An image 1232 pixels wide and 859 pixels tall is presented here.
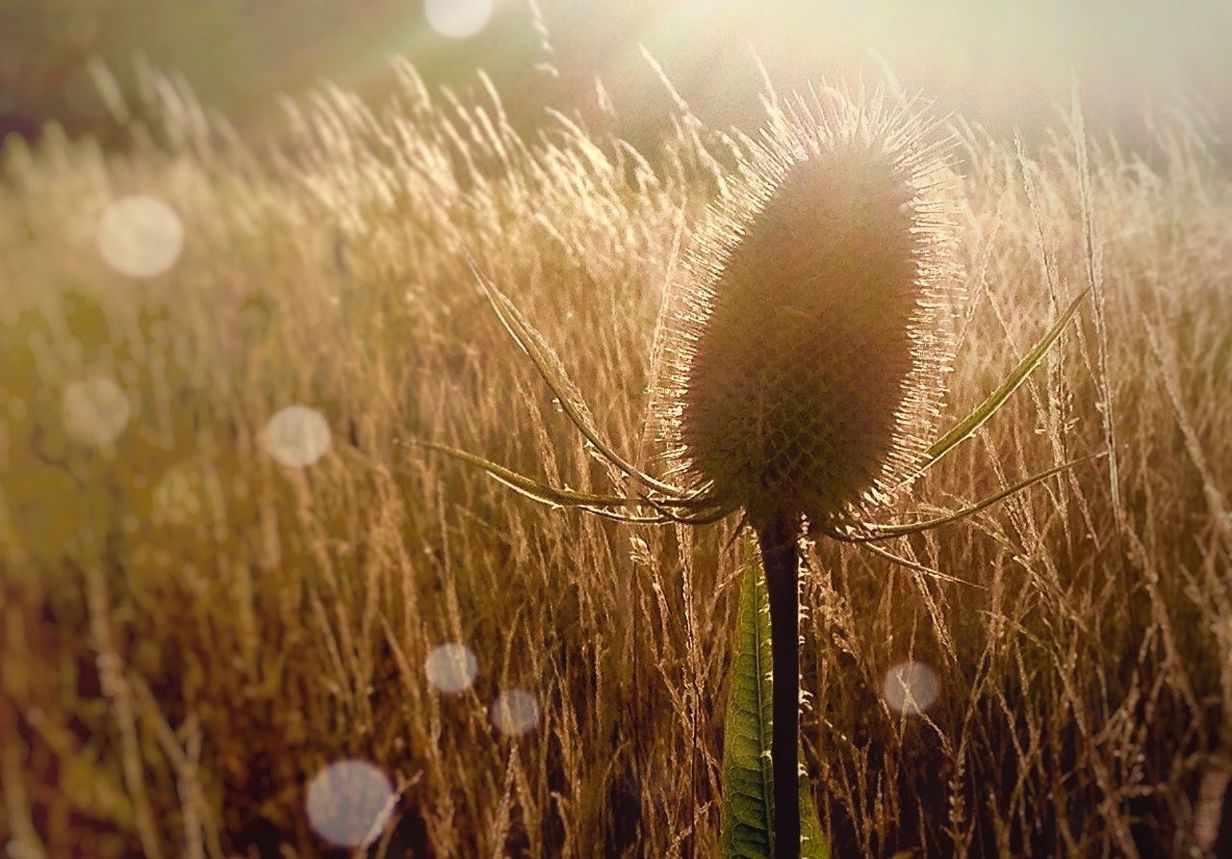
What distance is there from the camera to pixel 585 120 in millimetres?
2307

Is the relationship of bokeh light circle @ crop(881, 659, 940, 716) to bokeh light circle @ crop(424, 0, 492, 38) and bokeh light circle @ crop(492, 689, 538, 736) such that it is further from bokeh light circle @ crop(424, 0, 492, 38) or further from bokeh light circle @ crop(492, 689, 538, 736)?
bokeh light circle @ crop(424, 0, 492, 38)

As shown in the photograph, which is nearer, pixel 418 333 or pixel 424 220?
pixel 418 333

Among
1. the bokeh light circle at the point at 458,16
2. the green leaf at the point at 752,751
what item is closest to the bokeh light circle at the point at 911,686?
the green leaf at the point at 752,751

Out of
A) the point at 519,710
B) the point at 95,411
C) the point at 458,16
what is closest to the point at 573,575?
the point at 519,710

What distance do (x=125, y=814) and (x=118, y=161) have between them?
544 centimetres

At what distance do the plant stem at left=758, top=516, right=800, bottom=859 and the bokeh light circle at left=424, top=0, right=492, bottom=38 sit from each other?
4.86 m

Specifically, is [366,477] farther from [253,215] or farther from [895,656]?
[253,215]

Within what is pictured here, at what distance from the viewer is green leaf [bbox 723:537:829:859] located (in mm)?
1038

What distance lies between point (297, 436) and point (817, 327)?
1.78 m

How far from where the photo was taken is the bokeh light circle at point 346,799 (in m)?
1.68

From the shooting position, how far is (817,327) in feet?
3.37

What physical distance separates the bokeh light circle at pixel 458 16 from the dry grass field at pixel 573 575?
2.96 meters

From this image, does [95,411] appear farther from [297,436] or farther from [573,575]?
[573,575]

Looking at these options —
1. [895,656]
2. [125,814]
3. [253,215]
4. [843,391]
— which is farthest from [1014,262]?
[253,215]
